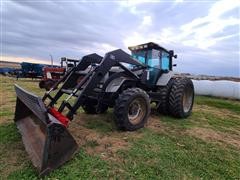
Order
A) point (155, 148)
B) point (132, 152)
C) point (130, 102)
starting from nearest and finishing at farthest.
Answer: point (132, 152) → point (155, 148) → point (130, 102)

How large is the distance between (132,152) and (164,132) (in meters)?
1.48

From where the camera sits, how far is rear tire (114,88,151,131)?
4.58 metres

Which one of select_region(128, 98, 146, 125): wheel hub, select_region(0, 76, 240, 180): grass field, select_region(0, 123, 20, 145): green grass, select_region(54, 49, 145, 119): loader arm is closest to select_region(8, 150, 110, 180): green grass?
select_region(0, 76, 240, 180): grass field

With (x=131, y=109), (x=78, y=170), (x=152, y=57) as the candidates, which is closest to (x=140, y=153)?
(x=78, y=170)

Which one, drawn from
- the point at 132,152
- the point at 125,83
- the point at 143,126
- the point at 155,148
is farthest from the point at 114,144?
the point at 125,83

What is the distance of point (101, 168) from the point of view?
3.26 metres

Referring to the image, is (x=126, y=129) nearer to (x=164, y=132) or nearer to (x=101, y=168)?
(x=164, y=132)

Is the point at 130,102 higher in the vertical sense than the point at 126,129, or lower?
higher

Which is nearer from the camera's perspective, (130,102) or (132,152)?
(132,152)

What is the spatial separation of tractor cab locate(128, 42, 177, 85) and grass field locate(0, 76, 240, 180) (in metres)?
1.45

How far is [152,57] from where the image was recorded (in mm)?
6422

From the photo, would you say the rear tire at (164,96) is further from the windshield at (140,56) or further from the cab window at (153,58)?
the windshield at (140,56)

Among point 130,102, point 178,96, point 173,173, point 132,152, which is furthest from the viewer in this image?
point 178,96

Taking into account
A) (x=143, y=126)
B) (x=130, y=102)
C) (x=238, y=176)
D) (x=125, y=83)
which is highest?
(x=125, y=83)
